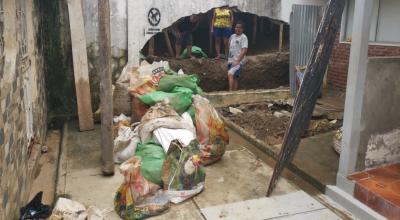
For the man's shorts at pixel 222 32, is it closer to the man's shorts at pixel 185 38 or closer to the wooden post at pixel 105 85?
the man's shorts at pixel 185 38

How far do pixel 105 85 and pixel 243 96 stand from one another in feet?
13.7

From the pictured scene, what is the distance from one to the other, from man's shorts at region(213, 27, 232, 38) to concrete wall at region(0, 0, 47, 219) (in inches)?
223

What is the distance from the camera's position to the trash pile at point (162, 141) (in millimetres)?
3395

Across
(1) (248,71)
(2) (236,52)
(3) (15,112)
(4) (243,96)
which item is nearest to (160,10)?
(2) (236,52)

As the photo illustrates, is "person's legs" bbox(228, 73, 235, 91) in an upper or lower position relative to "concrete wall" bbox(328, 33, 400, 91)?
lower

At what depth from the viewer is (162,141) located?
429 cm

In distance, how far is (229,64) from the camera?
818 cm

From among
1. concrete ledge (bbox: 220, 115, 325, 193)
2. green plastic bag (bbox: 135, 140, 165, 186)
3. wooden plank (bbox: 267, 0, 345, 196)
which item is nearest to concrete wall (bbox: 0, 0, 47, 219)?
green plastic bag (bbox: 135, 140, 165, 186)

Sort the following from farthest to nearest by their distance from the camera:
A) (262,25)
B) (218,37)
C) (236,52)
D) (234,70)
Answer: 1. (262,25)
2. (218,37)
3. (234,70)
4. (236,52)

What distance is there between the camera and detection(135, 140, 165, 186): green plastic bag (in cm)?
369

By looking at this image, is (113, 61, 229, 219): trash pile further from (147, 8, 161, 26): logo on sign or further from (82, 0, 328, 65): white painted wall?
(147, 8, 161, 26): logo on sign

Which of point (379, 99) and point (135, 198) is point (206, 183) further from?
point (379, 99)

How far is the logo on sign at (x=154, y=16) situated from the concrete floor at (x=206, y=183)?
2.96 metres

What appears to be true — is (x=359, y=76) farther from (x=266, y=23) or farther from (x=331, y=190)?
(x=266, y=23)
